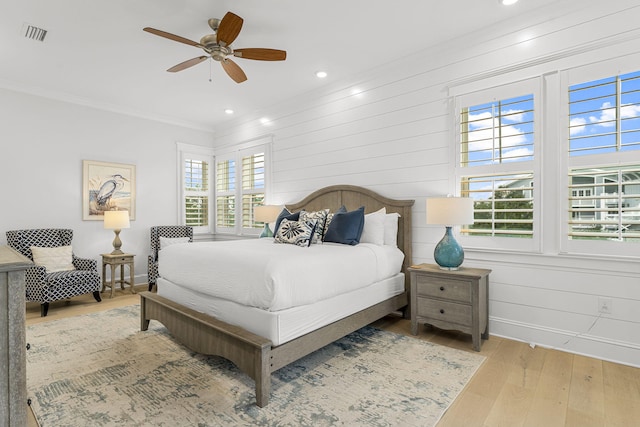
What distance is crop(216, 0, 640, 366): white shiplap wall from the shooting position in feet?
8.55

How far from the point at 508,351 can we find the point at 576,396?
0.70m

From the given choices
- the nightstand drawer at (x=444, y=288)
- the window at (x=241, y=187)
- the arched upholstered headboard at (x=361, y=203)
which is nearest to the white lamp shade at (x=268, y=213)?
the arched upholstered headboard at (x=361, y=203)

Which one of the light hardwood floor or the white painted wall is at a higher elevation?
the white painted wall

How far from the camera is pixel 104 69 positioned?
398 cm

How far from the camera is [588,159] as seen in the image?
2684 millimetres

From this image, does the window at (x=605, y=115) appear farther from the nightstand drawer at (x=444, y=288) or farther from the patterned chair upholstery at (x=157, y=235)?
the patterned chair upholstery at (x=157, y=235)

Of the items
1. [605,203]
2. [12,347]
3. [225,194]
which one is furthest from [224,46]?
[225,194]

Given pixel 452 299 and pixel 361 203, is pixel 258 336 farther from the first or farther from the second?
pixel 361 203

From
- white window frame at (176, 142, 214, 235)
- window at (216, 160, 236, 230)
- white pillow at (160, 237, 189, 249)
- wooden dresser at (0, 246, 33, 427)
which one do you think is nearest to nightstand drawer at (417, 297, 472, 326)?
wooden dresser at (0, 246, 33, 427)

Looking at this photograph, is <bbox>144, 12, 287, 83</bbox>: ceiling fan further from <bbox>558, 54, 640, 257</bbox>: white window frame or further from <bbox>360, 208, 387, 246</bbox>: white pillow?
<bbox>558, 54, 640, 257</bbox>: white window frame

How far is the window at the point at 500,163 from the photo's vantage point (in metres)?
2.98

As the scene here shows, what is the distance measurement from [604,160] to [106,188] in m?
6.18

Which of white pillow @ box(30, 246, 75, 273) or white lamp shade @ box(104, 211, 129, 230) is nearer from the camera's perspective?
white pillow @ box(30, 246, 75, 273)

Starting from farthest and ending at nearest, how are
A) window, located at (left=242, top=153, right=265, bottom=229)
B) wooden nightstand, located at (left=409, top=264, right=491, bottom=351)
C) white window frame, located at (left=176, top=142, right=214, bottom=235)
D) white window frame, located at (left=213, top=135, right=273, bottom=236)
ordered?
1. white window frame, located at (left=176, top=142, right=214, bottom=235)
2. window, located at (left=242, top=153, right=265, bottom=229)
3. white window frame, located at (left=213, top=135, right=273, bottom=236)
4. wooden nightstand, located at (left=409, top=264, right=491, bottom=351)
